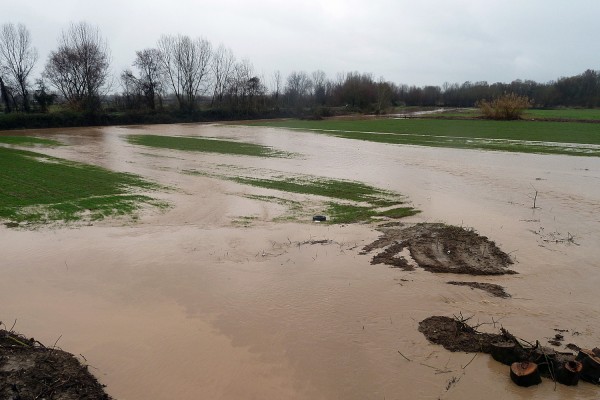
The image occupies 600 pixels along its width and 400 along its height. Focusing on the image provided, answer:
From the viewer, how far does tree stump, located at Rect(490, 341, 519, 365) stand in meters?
6.99

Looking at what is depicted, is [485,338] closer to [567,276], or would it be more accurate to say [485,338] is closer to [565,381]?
[565,381]

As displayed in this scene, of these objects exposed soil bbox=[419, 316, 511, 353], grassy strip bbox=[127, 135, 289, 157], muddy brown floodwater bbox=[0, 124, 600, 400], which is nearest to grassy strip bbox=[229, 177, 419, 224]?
muddy brown floodwater bbox=[0, 124, 600, 400]

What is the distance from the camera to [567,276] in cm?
1030

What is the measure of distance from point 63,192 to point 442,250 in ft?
50.6

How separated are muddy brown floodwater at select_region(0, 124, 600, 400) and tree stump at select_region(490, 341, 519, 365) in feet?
0.46

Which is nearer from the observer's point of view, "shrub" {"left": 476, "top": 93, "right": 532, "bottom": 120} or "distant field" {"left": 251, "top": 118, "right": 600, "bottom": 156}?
"distant field" {"left": 251, "top": 118, "right": 600, "bottom": 156}

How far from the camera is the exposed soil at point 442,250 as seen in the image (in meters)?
10.7

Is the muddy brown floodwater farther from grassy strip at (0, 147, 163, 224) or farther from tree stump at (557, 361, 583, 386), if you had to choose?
grassy strip at (0, 147, 163, 224)

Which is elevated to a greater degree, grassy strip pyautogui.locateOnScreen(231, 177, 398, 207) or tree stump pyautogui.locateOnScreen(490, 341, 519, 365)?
grassy strip pyautogui.locateOnScreen(231, 177, 398, 207)

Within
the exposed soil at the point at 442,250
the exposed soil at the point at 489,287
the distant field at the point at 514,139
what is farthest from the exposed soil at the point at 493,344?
the distant field at the point at 514,139

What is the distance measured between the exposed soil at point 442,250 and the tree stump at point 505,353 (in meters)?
3.35

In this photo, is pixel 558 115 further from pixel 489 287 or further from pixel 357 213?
pixel 489 287

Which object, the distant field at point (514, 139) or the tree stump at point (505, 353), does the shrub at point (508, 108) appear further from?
the tree stump at point (505, 353)

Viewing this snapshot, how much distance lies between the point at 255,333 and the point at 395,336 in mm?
2569
